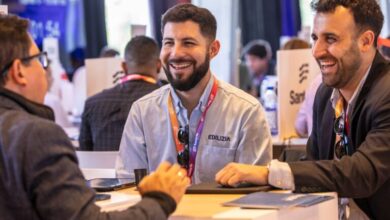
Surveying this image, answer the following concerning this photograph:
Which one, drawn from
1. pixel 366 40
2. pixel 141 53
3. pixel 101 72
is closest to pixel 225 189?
pixel 366 40

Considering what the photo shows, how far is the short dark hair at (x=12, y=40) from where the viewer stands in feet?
6.79

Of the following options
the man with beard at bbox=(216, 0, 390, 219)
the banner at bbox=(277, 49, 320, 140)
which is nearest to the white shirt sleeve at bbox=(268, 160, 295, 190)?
the man with beard at bbox=(216, 0, 390, 219)

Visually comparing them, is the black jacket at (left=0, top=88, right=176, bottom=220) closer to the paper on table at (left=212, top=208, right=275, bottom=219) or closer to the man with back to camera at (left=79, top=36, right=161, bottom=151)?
the paper on table at (left=212, top=208, right=275, bottom=219)

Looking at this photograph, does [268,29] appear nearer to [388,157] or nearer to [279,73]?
[279,73]

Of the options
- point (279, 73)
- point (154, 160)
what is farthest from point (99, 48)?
point (154, 160)

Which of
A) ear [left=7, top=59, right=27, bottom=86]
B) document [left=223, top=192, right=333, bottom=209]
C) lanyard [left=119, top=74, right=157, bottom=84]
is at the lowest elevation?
document [left=223, top=192, right=333, bottom=209]

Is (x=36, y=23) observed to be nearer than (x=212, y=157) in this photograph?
No

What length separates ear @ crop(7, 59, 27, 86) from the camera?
207 cm

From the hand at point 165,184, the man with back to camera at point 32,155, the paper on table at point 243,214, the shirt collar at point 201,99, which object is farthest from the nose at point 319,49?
the man with back to camera at point 32,155

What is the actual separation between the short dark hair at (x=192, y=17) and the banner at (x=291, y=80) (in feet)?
7.77

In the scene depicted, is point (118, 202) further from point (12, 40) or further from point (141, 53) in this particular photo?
point (141, 53)

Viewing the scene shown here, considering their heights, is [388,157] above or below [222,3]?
below

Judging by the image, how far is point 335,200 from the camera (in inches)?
103

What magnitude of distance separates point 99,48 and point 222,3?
354cm
